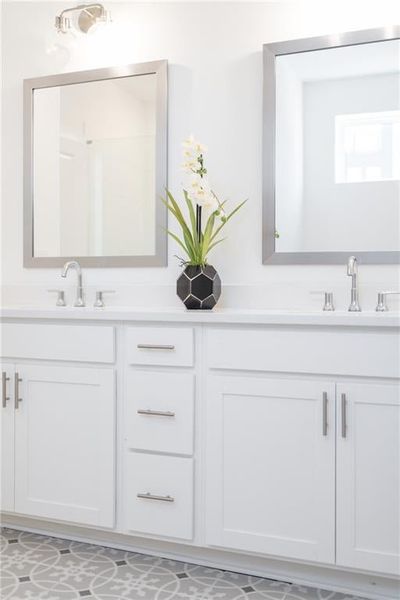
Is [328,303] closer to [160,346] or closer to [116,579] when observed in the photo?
[160,346]

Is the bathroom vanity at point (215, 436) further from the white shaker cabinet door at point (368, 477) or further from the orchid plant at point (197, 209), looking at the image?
the orchid plant at point (197, 209)

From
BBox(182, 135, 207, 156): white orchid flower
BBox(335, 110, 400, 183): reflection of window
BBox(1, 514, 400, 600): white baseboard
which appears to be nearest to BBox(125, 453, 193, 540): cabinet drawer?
BBox(1, 514, 400, 600): white baseboard

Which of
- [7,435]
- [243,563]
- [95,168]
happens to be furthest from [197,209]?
[243,563]

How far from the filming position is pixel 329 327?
5.71ft

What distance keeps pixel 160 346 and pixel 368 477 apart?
0.76m

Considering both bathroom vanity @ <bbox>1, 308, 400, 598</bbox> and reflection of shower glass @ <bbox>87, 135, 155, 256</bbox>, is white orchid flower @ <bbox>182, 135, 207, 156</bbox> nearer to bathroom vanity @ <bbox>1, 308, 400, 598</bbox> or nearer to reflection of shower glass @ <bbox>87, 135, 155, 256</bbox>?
reflection of shower glass @ <bbox>87, 135, 155, 256</bbox>

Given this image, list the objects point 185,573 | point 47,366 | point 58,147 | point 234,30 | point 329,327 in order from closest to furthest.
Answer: point 329,327 → point 185,573 → point 47,366 → point 234,30 → point 58,147

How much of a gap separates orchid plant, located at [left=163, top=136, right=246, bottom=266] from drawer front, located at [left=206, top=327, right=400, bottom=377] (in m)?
0.40

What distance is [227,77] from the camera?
2324 millimetres

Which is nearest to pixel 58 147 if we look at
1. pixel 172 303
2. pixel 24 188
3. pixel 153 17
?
pixel 24 188

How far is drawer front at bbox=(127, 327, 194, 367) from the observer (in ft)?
6.23

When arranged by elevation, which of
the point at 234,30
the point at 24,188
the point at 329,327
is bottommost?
the point at 329,327

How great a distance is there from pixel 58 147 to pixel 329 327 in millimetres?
1530

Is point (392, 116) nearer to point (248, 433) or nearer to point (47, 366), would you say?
point (248, 433)
